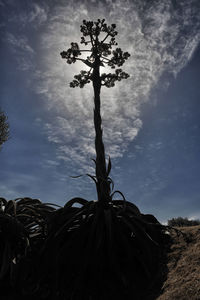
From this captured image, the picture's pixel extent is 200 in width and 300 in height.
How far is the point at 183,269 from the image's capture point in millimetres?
2168

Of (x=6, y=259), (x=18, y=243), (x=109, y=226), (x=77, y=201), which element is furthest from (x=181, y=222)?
(x=6, y=259)

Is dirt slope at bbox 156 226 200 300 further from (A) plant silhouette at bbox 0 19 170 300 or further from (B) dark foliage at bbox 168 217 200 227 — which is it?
(B) dark foliage at bbox 168 217 200 227

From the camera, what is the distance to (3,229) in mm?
3072

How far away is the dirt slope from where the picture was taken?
1.75 metres

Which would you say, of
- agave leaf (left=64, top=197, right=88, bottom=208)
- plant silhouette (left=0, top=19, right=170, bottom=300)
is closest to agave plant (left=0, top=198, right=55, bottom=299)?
plant silhouette (left=0, top=19, right=170, bottom=300)

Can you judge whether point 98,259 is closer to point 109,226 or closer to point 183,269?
point 109,226

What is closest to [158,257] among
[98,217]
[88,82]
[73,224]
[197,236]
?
[197,236]

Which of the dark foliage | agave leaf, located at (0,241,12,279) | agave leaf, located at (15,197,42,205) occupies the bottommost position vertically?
agave leaf, located at (0,241,12,279)

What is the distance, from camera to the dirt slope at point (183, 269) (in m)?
1.75

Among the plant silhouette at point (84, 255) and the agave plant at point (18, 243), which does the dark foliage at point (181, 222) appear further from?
the agave plant at point (18, 243)

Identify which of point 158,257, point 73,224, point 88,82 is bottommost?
point 158,257

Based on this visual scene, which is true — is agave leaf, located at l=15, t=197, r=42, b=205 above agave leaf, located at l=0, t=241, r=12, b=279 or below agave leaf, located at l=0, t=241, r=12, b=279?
above

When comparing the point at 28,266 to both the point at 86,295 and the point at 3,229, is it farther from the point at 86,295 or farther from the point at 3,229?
the point at 86,295

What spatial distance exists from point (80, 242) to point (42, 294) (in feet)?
2.44
